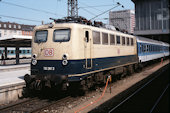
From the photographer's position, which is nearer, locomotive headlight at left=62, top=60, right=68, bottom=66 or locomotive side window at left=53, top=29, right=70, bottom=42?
locomotive headlight at left=62, top=60, right=68, bottom=66

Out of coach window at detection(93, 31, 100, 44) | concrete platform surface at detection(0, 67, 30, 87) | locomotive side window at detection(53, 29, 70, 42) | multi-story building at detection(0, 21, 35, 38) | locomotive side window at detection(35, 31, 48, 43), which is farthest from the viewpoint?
multi-story building at detection(0, 21, 35, 38)

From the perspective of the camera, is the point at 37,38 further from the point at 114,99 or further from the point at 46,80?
the point at 114,99

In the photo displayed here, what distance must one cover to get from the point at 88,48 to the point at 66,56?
4.71 ft

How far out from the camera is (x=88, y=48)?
9.20 meters

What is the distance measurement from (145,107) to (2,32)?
282 ft

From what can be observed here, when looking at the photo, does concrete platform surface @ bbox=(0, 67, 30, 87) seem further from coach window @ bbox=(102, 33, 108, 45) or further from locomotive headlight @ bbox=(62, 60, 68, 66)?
coach window @ bbox=(102, 33, 108, 45)

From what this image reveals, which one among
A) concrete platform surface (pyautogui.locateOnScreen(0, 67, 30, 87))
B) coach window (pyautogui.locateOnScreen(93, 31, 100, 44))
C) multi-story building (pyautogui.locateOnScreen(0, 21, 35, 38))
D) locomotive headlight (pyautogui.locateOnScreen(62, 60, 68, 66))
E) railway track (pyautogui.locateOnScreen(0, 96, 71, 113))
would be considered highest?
multi-story building (pyautogui.locateOnScreen(0, 21, 35, 38))

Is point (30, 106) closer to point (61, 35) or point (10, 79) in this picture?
point (61, 35)

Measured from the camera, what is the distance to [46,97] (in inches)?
383

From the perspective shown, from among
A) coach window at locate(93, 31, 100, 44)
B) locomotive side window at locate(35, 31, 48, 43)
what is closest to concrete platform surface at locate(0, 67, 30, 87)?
locomotive side window at locate(35, 31, 48, 43)

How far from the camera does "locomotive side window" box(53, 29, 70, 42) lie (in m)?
8.62

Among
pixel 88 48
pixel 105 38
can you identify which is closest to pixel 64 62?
pixel 88 48

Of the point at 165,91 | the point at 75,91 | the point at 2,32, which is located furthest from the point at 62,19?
the point at 2,32

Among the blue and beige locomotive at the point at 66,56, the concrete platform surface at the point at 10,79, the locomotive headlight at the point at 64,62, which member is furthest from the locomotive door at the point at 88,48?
the concrete platform surface at the point at 10,79
